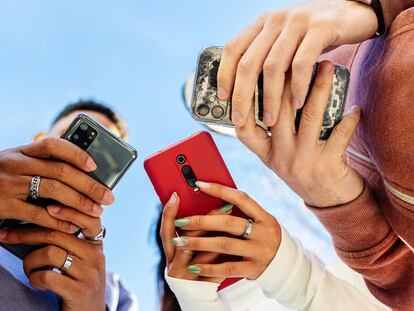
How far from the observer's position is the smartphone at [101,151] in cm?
58

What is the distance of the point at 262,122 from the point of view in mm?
494

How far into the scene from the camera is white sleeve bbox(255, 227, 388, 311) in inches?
22.5

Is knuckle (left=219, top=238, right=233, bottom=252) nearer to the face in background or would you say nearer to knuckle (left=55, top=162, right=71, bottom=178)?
knuckle (left=55, top=162, right=71, bottom=178)

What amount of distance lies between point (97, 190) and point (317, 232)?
3.48 ft

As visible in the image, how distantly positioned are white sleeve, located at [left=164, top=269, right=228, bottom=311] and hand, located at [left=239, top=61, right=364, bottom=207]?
0.18 m

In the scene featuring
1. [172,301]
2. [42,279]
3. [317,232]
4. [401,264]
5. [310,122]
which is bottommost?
[317,232]

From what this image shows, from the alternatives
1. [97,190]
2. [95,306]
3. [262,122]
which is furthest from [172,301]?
[262,122]

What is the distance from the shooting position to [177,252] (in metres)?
0.57

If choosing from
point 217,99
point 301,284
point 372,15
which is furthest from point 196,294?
point 372,15

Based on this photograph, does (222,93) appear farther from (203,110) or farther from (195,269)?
(195,269)

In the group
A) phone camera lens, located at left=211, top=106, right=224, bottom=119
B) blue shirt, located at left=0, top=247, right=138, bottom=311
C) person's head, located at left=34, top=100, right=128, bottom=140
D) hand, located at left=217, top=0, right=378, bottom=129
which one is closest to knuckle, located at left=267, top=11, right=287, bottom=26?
hand, located at left=217, top=0, right=378, bottom=129

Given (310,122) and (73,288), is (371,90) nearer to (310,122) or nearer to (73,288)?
(310,122)

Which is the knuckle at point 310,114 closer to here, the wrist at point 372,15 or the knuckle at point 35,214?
the wrist at point 372,15

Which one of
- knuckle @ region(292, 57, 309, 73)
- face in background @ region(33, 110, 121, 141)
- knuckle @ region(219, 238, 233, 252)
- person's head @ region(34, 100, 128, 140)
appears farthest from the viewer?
person's head @ region(34, 100, 128, 140)
